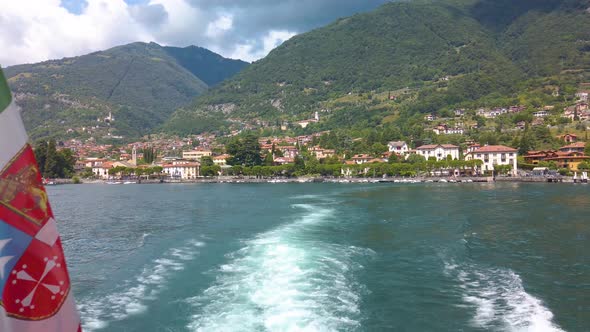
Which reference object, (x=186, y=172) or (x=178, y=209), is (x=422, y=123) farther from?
(x=178, y=209)

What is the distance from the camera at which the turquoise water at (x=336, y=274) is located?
1037 cm

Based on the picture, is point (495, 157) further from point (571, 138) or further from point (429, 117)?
point (429, 117)

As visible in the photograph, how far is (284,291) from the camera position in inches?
483

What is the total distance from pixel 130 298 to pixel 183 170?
101258mm

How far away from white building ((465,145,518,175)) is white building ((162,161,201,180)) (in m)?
62.8

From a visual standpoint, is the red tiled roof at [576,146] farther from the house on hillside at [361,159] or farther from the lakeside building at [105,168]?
the lakeside building at [105,168]

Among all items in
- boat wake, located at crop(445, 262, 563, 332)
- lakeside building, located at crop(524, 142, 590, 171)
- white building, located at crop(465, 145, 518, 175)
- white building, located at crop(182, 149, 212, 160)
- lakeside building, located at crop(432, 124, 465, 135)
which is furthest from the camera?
white building, located at crop(182, 149, 212, 160)

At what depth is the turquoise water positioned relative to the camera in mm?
10367

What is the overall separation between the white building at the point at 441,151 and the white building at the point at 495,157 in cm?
784

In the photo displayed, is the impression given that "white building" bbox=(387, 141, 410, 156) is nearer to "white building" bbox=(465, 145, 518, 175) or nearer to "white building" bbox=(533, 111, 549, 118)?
"white building" bbox=(465, 145, 518, 175)

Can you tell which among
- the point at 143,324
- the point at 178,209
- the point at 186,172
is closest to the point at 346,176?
the point at 186,172

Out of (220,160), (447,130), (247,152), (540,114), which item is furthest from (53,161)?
(540,114)

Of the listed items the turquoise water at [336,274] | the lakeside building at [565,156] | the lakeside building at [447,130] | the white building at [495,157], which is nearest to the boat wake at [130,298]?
the turquoise water at [336,274]

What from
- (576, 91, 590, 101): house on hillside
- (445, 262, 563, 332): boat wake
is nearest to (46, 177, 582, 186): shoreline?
(576, 91, 590, 101): house on hillside
